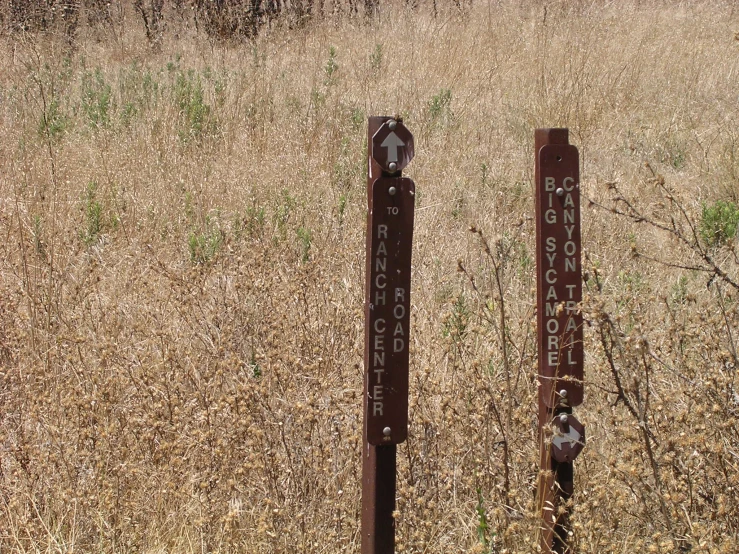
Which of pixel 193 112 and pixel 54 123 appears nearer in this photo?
pixel 54 123

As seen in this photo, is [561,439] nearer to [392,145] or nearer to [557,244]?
[557,244]

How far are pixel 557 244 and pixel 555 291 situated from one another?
0.13 metres

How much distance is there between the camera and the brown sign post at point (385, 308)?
1.95 meters

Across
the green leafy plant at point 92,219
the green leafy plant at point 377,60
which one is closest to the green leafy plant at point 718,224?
the green leafy plant at point 92,219

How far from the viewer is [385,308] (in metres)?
1.98

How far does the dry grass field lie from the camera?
236cm

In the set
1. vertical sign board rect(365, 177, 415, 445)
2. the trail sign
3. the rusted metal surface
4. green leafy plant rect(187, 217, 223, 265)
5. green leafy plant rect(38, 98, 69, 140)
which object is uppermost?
green leafy plant rect(38, 98, 69, 140)

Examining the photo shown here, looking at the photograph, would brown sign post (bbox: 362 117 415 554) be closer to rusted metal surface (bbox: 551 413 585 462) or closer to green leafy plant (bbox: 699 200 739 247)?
rusted metal surface (bbox: 551 413 585 462)

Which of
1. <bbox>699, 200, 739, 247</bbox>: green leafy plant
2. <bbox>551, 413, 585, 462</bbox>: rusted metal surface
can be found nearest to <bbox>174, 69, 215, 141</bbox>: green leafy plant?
<bbox>699, 200, 739, 247</bbox>: green leafy plant

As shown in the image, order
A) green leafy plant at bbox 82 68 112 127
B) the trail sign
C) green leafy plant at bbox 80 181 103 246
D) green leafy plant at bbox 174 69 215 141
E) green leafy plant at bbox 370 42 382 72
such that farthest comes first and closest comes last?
green leafy plant at bbox 370 42 382 72 → green leafy plant at bbox 82 68 112 127 → green leafy plant at bbox 174 69 215 141 → green leafy plant at bbox 80 181 103 246 → the trail sign

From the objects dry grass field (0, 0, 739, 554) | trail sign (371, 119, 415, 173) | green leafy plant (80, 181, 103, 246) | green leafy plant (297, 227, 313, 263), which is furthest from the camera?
green leafy plant (80, 181, 103, 246)

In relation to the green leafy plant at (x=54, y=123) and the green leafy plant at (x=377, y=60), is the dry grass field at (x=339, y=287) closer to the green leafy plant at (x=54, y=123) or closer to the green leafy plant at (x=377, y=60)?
the green leafy plant at (x=54, y=123)

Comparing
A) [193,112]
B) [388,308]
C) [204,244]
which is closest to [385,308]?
[388,308]

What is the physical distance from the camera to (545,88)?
20.9 feet
